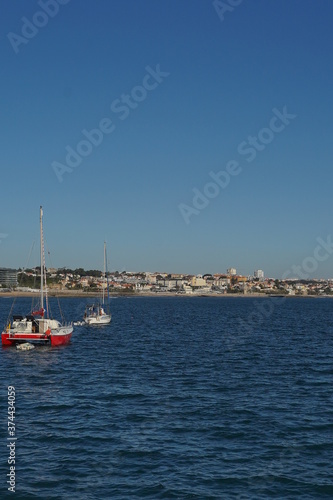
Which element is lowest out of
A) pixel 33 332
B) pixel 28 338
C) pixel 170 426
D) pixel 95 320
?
pixel 170 426

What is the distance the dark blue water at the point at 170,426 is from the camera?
20.1m

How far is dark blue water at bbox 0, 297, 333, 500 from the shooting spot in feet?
65.9

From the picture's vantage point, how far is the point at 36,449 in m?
23.6

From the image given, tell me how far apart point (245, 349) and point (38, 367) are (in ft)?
75.9

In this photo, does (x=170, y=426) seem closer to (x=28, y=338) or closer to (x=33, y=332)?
(x=28, y=338)

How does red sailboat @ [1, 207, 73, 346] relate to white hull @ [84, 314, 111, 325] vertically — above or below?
above

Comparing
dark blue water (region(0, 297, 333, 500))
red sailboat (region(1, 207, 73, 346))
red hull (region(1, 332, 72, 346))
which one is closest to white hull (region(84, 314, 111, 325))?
red sailboat (region(1, 207, 73, 346))

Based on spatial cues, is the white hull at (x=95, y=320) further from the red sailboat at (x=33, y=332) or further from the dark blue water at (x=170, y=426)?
the dark blue water at (x=170, y=426)

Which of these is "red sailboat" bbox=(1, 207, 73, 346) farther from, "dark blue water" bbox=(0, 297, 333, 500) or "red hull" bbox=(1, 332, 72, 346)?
"dark blue water" bbox=(0, 297, 333, 500)

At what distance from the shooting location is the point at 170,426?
2725 centimetres

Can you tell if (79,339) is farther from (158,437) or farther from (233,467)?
(233,467)

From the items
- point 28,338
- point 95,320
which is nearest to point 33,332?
point 28,338

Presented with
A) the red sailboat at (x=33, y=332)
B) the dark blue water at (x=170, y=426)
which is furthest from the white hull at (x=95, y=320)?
the dark blue water at (x=170, y=426)

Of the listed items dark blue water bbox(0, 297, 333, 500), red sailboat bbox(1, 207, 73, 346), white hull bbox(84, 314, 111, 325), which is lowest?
dark blue water bbox(0, 297, 333, 500)
